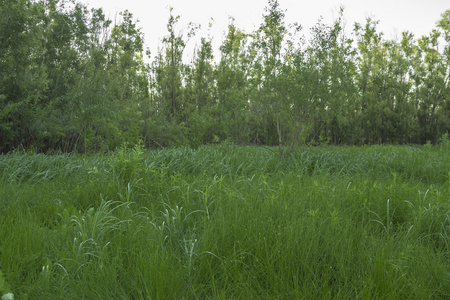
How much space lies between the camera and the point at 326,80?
6.14 meters

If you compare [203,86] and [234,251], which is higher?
[203,86]

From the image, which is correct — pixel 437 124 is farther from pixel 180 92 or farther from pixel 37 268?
pixel 37 268

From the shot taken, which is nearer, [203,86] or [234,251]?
[234,251]

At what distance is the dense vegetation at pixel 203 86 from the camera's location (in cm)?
627

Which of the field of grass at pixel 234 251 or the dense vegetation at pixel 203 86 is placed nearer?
the field of grass at pixel 234 251

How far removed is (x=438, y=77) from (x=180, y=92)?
12.6 m

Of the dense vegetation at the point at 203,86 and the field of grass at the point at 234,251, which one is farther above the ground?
the dense vegetation at the point at 203,86

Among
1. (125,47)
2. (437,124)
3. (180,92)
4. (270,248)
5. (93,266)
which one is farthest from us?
(437,124)

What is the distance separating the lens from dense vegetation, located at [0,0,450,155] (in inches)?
247

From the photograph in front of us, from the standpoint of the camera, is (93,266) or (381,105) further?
(381,105)

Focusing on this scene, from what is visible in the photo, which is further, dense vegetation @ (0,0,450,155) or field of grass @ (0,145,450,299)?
dense vegetation @ (0,0,450,155)

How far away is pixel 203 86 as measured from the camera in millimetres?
14117

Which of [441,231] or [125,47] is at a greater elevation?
[125,47]

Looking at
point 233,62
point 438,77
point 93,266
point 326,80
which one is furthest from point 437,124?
point 93,266
